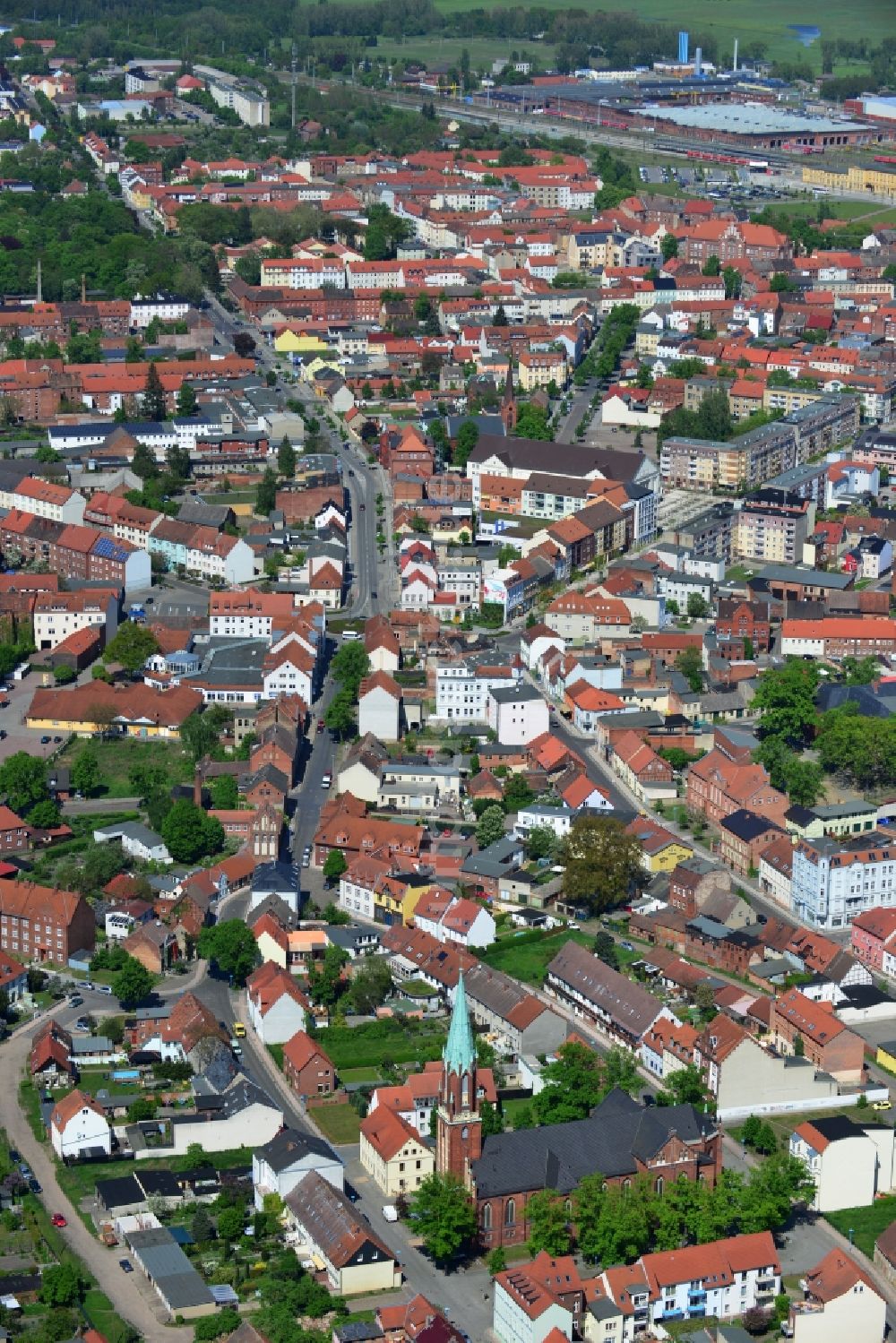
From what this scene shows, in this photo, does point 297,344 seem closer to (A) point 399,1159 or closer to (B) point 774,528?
(B) point 774,528

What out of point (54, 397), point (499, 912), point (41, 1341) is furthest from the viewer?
point (54, 397)

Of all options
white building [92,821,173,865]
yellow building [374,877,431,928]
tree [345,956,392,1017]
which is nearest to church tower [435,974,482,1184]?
tree [345,956,392,1017]

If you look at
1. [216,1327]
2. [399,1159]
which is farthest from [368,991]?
[216,1327]

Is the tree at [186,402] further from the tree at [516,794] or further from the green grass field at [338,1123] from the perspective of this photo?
the green grass field at [338,1123]

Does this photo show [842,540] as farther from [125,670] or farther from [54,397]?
[54,397]

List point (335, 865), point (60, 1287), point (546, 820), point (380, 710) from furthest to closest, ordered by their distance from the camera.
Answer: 1. point (380, 710)
2. point (546, 820)
3. point (335, 865)
4. point (60, 1287)

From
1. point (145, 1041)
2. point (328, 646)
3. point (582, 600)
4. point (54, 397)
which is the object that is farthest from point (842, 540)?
point (145, 1041)

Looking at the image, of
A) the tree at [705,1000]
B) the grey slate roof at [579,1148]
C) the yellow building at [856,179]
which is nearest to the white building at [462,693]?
the tree at [705,1000]
